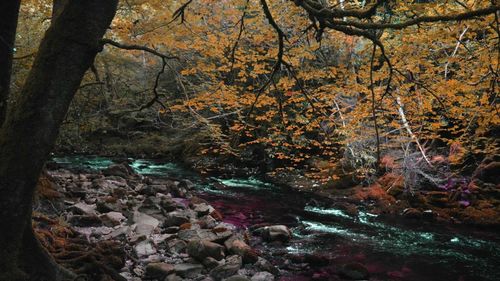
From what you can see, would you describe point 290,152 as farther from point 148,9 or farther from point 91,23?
point 91,23

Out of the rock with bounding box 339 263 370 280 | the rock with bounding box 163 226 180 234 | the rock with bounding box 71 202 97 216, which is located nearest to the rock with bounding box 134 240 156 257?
the rock with bounding box 163 226 180 234

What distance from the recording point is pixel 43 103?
2973 millimetres

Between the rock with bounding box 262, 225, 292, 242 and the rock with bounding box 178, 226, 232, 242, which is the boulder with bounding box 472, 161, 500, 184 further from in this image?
the rock with bounding box 178, 226, 232, 242

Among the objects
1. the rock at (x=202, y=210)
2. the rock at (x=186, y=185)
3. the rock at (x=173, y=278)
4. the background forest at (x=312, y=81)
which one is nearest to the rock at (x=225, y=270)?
the rock at (x=173, y=278)

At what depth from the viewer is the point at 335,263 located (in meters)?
7.63

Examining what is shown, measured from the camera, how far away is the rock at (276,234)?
8.59 metres

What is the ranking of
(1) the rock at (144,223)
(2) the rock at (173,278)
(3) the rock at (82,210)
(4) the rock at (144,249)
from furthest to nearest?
(3) the rock at (82,210) → (1) the rock at (144,223) → (4) the rock at (144,249) → (2) the rock at (173,278)

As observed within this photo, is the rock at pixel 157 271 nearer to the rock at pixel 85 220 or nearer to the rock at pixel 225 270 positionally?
the rock at pixel 225 270

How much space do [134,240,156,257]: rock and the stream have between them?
7.70 feet

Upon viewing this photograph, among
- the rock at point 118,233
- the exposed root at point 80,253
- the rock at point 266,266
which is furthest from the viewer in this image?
the rock at point 118,233

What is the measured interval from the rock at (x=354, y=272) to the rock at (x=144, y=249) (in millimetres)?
3488

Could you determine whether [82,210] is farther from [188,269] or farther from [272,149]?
[272,149]

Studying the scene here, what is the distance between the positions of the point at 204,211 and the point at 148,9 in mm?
5443

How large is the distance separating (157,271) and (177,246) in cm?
129
